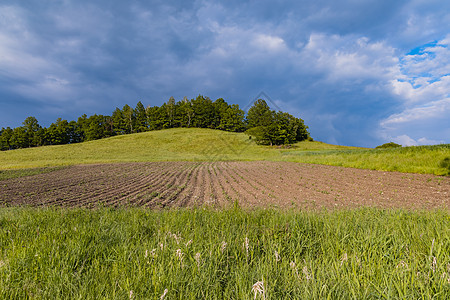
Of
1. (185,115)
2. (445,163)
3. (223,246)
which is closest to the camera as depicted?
(223,246)

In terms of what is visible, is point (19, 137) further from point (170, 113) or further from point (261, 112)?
point (261, 112)

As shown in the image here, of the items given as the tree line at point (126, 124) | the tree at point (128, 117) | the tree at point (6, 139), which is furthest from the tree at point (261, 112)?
the tree at point (6, 139)

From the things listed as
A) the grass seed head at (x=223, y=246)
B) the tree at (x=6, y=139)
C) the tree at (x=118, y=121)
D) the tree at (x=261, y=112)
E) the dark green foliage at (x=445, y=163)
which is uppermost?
the tree at (x=118, y=121)

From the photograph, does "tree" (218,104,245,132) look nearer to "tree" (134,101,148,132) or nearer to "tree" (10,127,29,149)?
"tree" (134,101,148,132)

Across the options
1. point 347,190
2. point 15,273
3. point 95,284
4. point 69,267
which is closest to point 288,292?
point 95,284

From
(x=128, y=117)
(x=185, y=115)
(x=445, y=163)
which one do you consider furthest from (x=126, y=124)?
(x=445, y=163)

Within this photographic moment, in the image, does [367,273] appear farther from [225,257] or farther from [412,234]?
[412,234]

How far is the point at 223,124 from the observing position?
9575 centimetres

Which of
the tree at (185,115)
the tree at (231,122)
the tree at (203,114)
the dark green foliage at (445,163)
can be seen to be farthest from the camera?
the tree at (185,115)

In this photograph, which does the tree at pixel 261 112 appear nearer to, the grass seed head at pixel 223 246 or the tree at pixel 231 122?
the grass seed head at pixel 223 246

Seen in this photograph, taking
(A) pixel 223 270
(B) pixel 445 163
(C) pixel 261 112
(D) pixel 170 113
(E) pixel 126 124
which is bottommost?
(B) pixel 445 163

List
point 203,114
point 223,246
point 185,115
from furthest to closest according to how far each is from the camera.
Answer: point 185,115 < point 203,114 < point 223,246

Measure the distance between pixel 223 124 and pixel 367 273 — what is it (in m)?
95.0

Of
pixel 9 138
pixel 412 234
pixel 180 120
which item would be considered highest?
pixel 180 120
